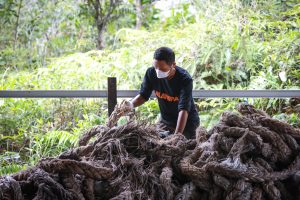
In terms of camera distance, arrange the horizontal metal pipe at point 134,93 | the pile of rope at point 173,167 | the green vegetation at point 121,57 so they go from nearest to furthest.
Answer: the pile of rope at point 173,167
the horizontal metal pipe at point 134,93
the green vegetation at point 121,57

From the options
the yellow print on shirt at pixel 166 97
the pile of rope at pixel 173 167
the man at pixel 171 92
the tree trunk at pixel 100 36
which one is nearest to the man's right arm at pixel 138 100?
the man at pixel 171 92

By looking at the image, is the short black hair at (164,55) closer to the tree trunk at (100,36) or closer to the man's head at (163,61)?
the man's head at (163,61)

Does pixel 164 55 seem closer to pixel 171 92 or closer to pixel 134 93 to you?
pixel 171 92

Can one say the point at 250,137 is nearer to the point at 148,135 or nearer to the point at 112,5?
the point at 148,135

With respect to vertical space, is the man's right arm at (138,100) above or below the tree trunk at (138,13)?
below

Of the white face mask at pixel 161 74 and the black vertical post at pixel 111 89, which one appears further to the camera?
the black vertical post at pixel 111 89

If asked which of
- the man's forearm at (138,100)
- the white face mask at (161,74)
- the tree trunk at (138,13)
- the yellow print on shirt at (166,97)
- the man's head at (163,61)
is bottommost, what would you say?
the man's forearm at (138,100)

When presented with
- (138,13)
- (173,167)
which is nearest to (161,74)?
(173,167)

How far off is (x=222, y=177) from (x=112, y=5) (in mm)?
6561

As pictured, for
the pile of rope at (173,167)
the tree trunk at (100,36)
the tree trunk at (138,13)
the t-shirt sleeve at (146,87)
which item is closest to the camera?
the pile of rope at (173,167)

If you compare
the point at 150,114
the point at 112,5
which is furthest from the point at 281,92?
the point at 112,5

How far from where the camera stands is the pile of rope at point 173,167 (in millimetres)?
1818

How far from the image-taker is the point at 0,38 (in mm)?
8477

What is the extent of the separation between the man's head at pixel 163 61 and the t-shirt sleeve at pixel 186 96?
155 mm
